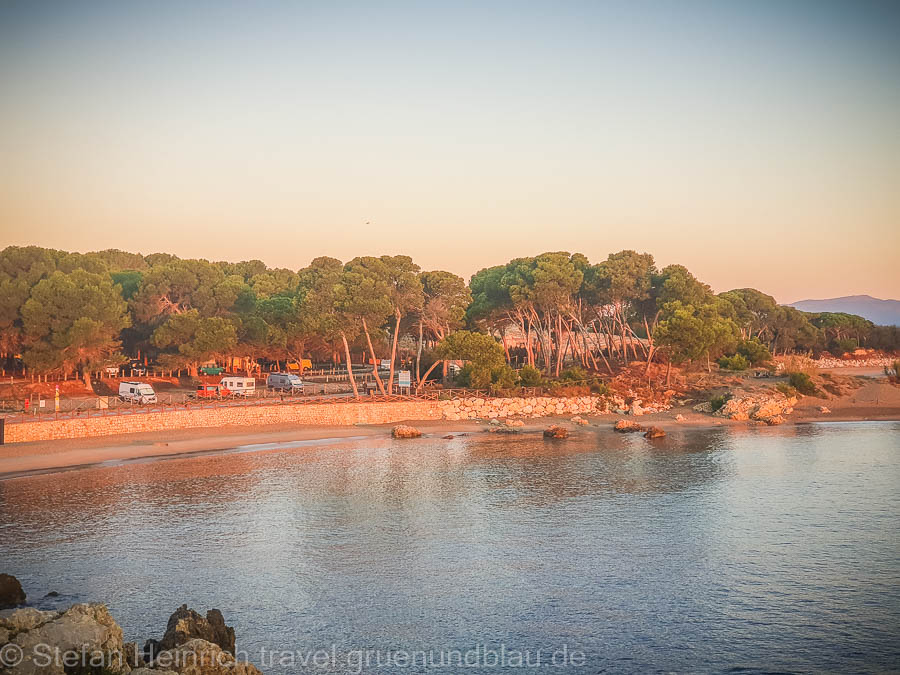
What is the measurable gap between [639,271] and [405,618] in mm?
63896

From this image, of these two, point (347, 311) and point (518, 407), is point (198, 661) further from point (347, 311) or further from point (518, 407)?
point (518, 407)

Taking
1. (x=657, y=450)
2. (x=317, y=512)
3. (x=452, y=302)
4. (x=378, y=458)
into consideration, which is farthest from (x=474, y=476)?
(x=452, y=302)

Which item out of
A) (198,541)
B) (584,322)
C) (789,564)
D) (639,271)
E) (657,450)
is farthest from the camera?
(584,322)

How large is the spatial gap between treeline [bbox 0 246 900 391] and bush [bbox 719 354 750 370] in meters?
1.30

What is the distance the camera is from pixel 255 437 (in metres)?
45.7

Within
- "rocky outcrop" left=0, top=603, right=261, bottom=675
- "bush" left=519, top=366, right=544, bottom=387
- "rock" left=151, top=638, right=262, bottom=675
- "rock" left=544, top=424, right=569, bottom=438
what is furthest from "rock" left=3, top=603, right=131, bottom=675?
"bush" left=519, top=366, right=544, bottom=387

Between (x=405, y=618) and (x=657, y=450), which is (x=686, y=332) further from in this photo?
(x=405, y=618)

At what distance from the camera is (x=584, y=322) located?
8156 centimetres

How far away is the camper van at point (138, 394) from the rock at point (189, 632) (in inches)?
1567

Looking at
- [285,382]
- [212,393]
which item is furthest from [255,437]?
[285,382]

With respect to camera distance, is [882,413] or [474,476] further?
[882,413]

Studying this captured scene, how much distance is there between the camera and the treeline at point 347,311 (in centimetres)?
5806

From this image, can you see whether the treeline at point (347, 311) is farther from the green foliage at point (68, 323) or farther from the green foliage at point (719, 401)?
the green foliage at point (719, 401)

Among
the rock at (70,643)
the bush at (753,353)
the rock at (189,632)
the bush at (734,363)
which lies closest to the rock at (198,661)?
the rock at (70,643)
